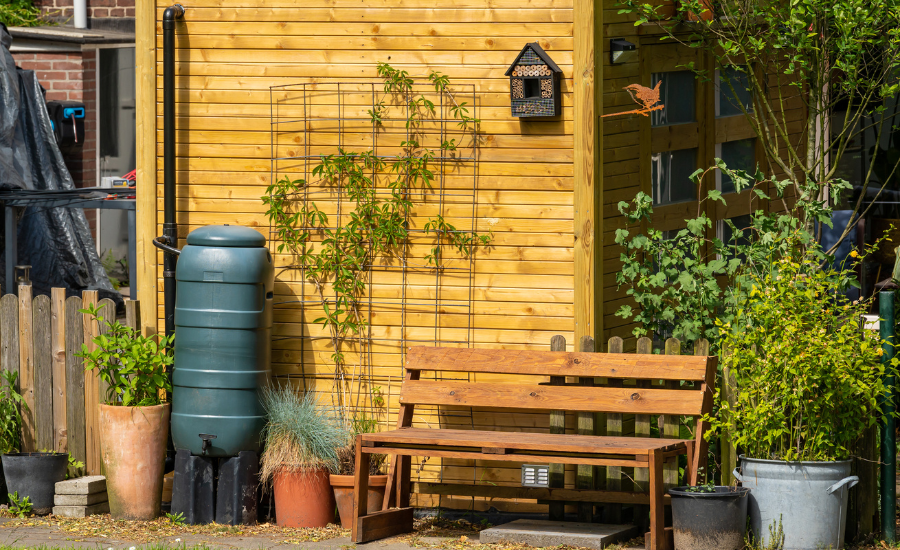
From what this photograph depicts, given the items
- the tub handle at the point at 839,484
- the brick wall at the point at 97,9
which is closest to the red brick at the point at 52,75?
the brick wall at the point at 97,9

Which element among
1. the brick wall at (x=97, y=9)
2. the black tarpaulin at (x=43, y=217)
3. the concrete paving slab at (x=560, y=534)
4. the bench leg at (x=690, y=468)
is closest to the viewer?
the bench leg at (x=690, y=468)

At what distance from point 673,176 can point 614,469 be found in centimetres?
228

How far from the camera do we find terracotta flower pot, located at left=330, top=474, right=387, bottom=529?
6340 millimetres

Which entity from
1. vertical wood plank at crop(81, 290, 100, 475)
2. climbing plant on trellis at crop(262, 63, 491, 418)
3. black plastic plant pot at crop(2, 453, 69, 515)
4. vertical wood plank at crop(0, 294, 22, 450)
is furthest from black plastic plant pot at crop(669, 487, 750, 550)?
vertical wood plank at crop(0, 294, 22, 450)

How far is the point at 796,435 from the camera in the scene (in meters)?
5.60

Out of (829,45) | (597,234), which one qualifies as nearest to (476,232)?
(597,234)

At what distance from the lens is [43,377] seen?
6.96 meters

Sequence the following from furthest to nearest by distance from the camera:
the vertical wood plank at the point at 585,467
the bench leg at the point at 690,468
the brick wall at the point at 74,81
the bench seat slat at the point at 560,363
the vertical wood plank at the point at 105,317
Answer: the brick wall at the point at 74,81
the vertical wood plank at the point at 105,317
the vertical wood plank at the point at 585,467
the bench seat slat at the point at 560,363
the bench leg at the point at 690,468

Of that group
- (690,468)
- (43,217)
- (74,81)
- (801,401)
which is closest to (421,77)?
(690,468)

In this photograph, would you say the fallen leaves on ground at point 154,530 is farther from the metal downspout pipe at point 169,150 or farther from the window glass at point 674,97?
the window glass at point 674,97

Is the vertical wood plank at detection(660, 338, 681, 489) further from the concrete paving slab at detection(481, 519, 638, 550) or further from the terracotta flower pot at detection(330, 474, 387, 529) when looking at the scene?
the terracotta flower pot at detection(330, 474, 387, 529)

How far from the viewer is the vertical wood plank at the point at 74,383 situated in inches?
271

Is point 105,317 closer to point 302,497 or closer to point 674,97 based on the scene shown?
point 302,497

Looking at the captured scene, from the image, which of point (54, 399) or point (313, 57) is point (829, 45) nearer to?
point (313, 57)
